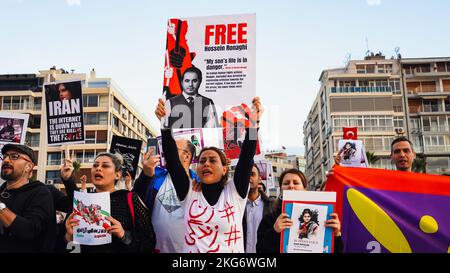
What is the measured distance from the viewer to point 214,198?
13.3 feet

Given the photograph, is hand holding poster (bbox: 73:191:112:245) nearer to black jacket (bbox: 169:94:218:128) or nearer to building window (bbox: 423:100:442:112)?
black jacket (bbox: 169:94:218:128)

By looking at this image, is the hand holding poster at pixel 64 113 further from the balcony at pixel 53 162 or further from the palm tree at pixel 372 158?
the balcony at pixel 53 162

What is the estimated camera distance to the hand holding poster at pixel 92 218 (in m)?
4.05

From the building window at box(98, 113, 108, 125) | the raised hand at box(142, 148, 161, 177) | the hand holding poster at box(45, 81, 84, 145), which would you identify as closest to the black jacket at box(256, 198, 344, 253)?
the raised hand at box(142, 148, 161, 177)

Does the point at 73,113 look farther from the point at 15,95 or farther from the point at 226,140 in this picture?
the point at 15,95

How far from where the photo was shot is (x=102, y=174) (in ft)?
14.3

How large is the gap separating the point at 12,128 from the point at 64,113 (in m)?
0.80

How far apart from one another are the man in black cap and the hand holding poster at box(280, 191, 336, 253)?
Result: 221 centimetres

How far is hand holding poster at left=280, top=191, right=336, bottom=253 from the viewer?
13.2 ft

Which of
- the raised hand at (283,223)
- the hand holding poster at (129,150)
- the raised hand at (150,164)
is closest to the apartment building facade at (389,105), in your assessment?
the hand holding poster at (129,150)

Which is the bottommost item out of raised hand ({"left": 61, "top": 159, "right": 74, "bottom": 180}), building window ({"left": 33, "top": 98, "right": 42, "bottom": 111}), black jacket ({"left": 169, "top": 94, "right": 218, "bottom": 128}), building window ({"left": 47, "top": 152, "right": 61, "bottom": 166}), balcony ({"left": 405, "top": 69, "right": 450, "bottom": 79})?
raised hand ({"left": 61, "top": 159, "right": 74, "bottom": 180})

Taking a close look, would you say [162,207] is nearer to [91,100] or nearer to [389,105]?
[389,105]
